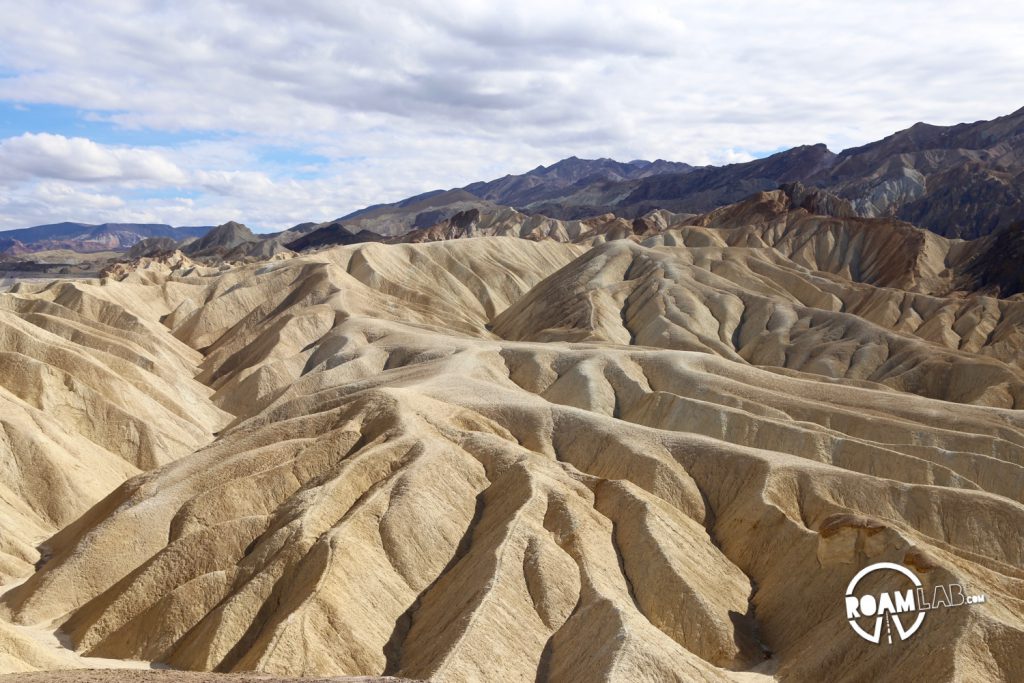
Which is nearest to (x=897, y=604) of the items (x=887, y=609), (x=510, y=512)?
(x=887, y=609)

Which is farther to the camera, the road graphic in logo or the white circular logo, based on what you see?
the white circular logo

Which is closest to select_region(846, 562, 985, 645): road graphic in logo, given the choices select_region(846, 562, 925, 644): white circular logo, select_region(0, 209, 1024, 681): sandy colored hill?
select_region(846, 562, 925, 644): white circular logo

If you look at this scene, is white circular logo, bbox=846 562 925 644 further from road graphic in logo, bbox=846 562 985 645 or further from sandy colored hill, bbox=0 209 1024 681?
sandy colored hill, bbox=0 209 1024 681

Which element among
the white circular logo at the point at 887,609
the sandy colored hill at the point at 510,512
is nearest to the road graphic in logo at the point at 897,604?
the white circular logo at the point at 887,609

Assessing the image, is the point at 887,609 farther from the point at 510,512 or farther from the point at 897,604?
the point at 510,512

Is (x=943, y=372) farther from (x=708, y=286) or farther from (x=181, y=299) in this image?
(x=181, y=299)

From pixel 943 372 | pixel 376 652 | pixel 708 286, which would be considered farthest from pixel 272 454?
pixel 708 286

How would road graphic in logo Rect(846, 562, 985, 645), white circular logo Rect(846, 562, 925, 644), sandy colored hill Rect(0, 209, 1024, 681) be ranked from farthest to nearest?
sandy colored hill Rect(0, 209, 1024, 681) < white circular logo Rect(846, 562, 925, 644) < road graphic in logo Rect(846, 562, 985, 645)
